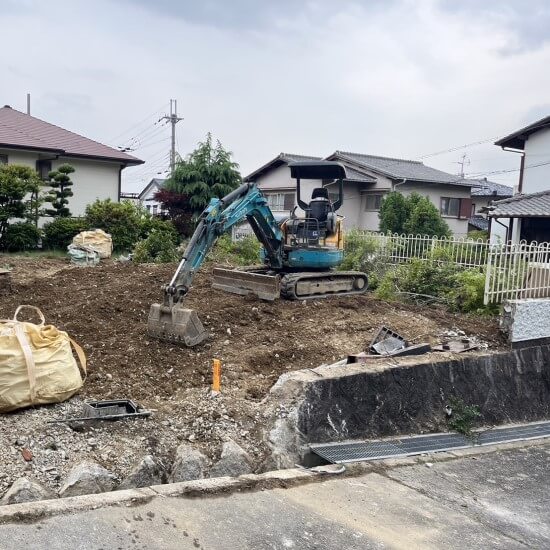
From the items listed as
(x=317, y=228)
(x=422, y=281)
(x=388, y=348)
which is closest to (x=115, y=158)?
(x=317, y=228)

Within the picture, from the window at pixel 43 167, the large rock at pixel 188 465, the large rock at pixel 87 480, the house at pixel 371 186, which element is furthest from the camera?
the house at pixel 371 186

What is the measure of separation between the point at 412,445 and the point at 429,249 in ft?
28.5

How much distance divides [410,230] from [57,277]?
14551 mm

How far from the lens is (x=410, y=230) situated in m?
23.2

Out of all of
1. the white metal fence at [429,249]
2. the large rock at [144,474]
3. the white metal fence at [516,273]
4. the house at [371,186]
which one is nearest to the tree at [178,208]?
the house at [371,186]

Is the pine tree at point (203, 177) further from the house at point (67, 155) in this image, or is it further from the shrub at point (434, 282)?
the shrub at point (434, 282)

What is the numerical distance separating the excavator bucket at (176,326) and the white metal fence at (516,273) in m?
4.12

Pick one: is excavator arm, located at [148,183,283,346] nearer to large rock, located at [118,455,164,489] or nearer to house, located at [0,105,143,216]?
large rock, located at [118,455,164,489]

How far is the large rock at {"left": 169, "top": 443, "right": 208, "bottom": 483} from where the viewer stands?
4.73 m

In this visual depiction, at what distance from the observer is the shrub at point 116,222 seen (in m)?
19.2

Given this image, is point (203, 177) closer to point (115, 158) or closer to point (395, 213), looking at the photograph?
point (115, 158)

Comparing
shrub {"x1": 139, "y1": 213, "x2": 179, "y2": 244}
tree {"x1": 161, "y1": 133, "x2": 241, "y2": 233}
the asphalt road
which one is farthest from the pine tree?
the asphalt road

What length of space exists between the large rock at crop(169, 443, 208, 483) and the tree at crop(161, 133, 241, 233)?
18840mm

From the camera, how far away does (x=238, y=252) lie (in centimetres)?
1630
